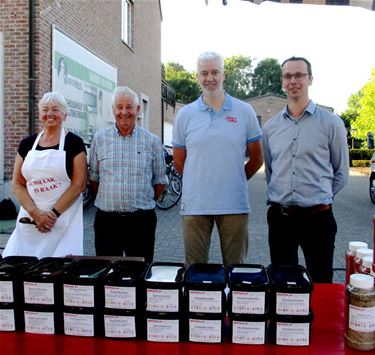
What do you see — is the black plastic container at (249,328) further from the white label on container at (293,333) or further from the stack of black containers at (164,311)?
the stack of black containers at (164,311)

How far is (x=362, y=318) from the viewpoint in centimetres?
157

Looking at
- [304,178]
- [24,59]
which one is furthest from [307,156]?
[24,59]

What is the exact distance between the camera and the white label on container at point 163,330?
1.65 meters

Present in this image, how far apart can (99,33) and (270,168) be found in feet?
34.2

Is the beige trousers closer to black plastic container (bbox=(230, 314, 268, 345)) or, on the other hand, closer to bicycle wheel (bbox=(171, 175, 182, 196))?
black plastic container (bbox=(230, 314, 268, 345))

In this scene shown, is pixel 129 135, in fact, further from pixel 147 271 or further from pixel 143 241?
pixel 147 271

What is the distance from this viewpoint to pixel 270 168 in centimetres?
314

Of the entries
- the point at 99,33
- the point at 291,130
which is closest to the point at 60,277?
the point at 291,130

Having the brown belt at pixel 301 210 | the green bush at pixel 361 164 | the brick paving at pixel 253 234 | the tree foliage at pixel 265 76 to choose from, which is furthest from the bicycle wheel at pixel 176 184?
the tree foliage at pixel 265 76

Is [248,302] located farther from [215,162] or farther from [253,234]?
[253,234]

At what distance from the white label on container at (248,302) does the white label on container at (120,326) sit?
1.29 ft

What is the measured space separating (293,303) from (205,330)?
342 mm

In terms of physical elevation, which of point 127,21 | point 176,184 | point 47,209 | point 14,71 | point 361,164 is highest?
point 127,21

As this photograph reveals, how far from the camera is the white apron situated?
9.52 feet
